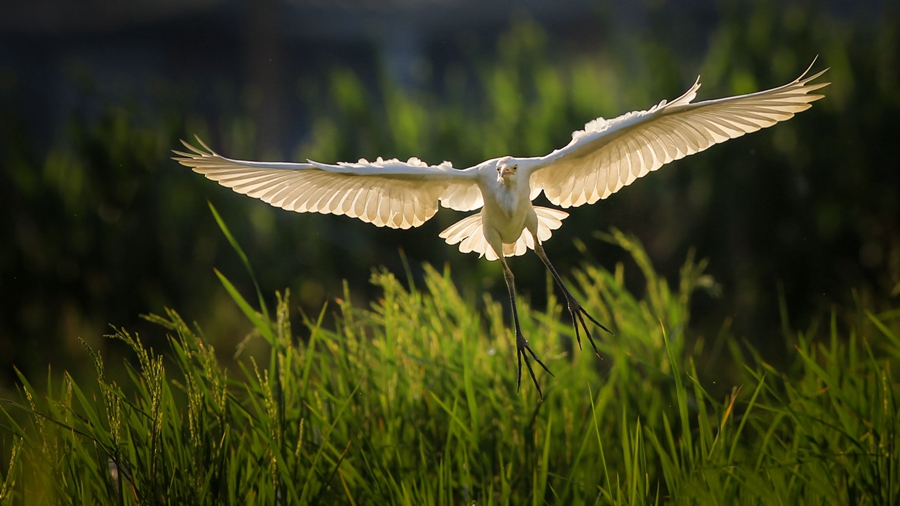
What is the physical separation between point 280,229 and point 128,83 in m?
0.91

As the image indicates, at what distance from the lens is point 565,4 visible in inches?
211

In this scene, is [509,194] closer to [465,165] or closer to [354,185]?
[354,185]

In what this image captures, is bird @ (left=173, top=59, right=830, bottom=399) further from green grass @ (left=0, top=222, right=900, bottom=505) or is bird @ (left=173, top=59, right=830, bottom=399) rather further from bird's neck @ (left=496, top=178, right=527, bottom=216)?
green grass @ (left=0, top=222, right=900, bottom=505)

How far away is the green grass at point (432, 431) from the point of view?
1.29 meters

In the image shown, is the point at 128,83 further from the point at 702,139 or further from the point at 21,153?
the point at 702,139

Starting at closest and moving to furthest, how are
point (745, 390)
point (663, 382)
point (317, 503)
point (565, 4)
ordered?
point (317, 503) → point (663, 382) → point (745, 390) → point (565, 4)

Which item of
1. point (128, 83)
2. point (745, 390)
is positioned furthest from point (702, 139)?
point (128, 83)

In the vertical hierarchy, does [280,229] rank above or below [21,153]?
below

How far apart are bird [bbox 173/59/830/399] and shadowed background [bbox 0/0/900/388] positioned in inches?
61.6

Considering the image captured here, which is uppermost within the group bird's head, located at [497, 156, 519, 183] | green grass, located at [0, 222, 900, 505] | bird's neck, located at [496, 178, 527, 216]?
bird's head, located at [497, 156, 519, 183]

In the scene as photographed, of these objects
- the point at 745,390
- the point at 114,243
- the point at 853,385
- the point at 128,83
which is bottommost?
the point at 745,390

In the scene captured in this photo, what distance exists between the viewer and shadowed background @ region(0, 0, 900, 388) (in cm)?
292

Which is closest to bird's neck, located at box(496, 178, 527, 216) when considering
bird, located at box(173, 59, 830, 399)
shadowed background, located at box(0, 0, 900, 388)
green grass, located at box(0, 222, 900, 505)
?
bird, located at box(173, 59, 830, 399)

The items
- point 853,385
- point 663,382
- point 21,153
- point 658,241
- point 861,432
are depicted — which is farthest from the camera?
point 658,241
